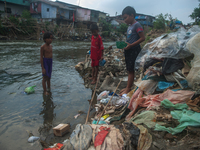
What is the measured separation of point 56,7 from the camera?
26078mm

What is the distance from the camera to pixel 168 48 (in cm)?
247

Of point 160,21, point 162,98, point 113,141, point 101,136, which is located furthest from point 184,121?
point 160,21

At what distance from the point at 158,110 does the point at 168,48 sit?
3.79 ft

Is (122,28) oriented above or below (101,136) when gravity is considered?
above

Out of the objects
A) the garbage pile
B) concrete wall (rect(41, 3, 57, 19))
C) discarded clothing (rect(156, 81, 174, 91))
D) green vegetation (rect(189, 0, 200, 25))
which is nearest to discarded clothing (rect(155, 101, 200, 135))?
the garbage pile

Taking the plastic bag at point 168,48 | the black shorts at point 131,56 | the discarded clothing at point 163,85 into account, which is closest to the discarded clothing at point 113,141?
the discarded clothing at point 163,85

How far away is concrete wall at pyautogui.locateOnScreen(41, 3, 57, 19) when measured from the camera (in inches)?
1030

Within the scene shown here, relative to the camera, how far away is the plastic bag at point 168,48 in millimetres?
2334

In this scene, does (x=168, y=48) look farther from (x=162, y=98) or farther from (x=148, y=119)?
(x=148, y=119)

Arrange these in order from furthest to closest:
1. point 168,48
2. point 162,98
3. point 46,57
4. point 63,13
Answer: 1. point 63,13
2. point 46,57
3. point 168,48
4. point 162,98

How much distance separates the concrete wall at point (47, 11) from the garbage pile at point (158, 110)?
90.1 ft

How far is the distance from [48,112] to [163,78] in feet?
7.36

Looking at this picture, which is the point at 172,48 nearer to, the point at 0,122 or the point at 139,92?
the point at 139,92

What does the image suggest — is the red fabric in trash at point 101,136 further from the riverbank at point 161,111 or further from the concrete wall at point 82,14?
the concrete wall at point 82,14
